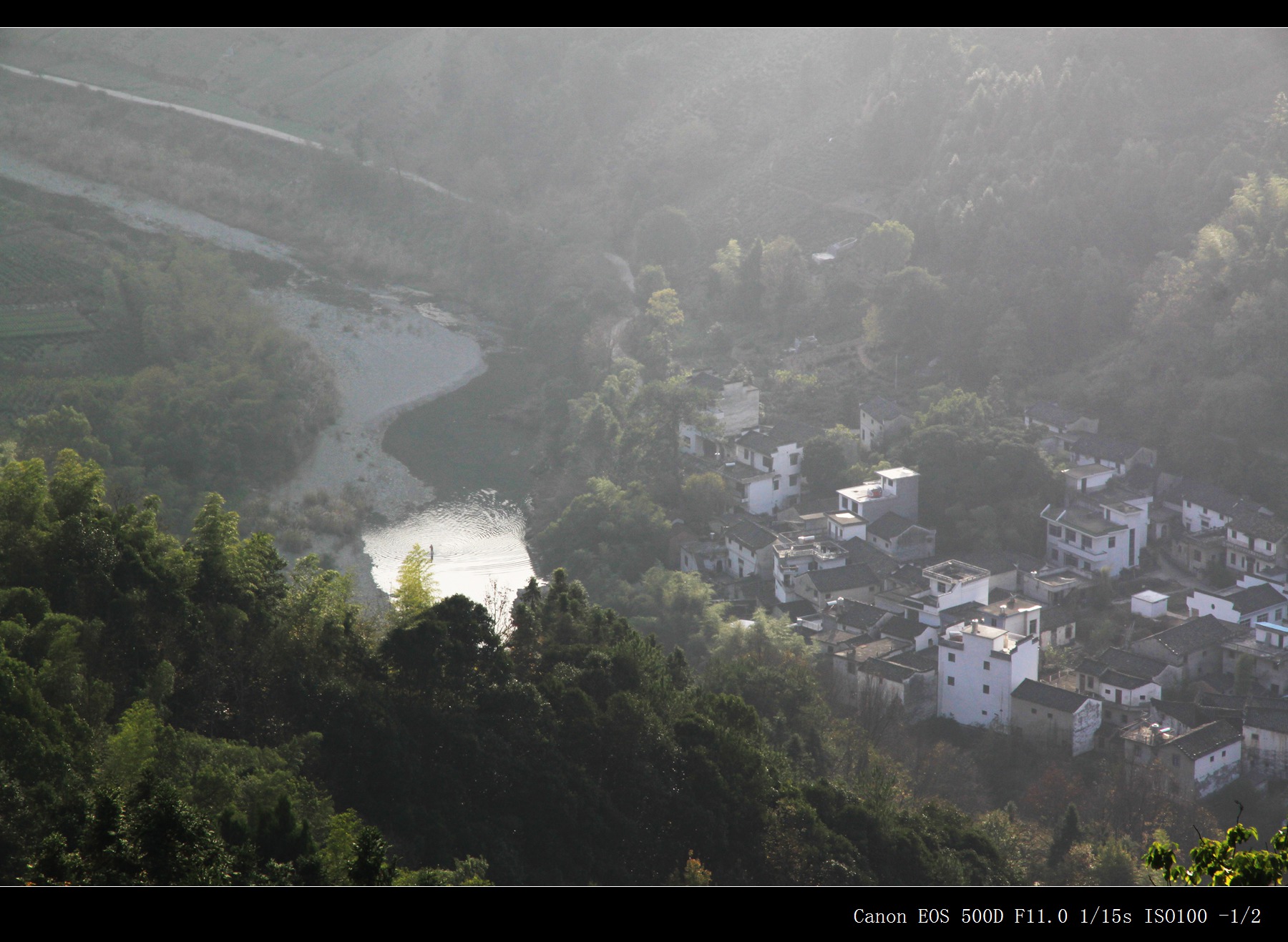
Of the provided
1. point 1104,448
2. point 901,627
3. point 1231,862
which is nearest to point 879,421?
point 1104,448

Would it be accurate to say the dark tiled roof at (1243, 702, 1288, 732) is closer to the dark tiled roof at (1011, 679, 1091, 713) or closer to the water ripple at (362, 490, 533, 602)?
the dark tiled roof at (1011, 679, 1091, 713)

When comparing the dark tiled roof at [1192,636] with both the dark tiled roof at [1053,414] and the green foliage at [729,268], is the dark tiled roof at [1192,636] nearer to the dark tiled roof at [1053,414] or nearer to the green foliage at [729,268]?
the dark tiled roof at [1053,414]

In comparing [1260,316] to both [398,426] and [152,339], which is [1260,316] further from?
[152,339]

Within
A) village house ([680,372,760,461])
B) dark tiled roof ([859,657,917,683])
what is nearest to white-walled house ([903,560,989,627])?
dark tiled roof ([859,657,917,683])

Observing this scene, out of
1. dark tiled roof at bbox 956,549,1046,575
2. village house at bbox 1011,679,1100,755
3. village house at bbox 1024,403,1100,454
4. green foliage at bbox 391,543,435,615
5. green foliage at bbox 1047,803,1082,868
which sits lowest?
green foliage at bbox 1047,803,1082,868

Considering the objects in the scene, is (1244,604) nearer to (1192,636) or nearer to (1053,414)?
(1192,636)

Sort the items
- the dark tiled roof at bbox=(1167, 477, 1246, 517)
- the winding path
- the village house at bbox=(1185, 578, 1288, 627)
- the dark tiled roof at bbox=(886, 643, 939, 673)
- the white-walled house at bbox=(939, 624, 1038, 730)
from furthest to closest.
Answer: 1. the winding path
2. the dark tiled roof at bbox=(1167, 477, 1246, 517)
3. the village house at bbox=(1185, 578, 1288, 627)
4. the dark tiled roof at bbox=(886, 643, 939, 673)
5. the white-walled house at bbox=(939, 624, 1038, 730)

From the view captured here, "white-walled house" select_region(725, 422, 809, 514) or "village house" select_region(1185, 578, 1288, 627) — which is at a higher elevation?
"white-walled house" select_region(725, 422, 809, 514)
